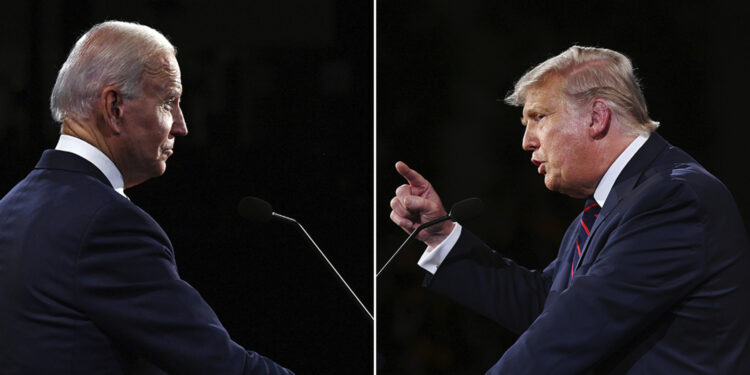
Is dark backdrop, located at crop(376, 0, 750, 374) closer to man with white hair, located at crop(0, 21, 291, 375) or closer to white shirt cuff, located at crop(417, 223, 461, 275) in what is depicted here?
white shirt cuff, located at crop(417, 223, 461, 275)

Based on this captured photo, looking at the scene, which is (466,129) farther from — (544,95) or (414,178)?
(544,95)

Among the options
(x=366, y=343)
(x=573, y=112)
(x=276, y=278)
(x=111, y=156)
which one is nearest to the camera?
(x=111, y=156)

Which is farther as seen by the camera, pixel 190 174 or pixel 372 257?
pixel 372 257

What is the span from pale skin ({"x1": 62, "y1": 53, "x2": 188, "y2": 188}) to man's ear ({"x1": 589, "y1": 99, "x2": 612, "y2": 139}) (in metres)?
1.09

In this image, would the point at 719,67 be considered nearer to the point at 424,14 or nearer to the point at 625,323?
the point at 424,14

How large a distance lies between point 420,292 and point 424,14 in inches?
42.3

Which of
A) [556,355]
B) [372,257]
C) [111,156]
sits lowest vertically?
[372,257]

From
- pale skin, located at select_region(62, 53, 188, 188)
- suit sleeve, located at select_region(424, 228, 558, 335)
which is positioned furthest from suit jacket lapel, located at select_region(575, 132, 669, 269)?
pale skin, located at select_region(62, 53, 188, 188)

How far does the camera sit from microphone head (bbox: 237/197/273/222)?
2.03 meters

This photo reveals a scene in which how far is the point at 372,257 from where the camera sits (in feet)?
10.2

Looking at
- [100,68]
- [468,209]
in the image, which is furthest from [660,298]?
[100,68]

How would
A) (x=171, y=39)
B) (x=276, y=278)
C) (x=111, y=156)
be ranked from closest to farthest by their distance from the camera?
(x=111, y=156) → (x=171, y=39) → (x=276, y=278)

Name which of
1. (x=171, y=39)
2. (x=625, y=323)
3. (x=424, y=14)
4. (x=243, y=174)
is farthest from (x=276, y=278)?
(x=625, y=323)

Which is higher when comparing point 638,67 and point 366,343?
point 638,67
